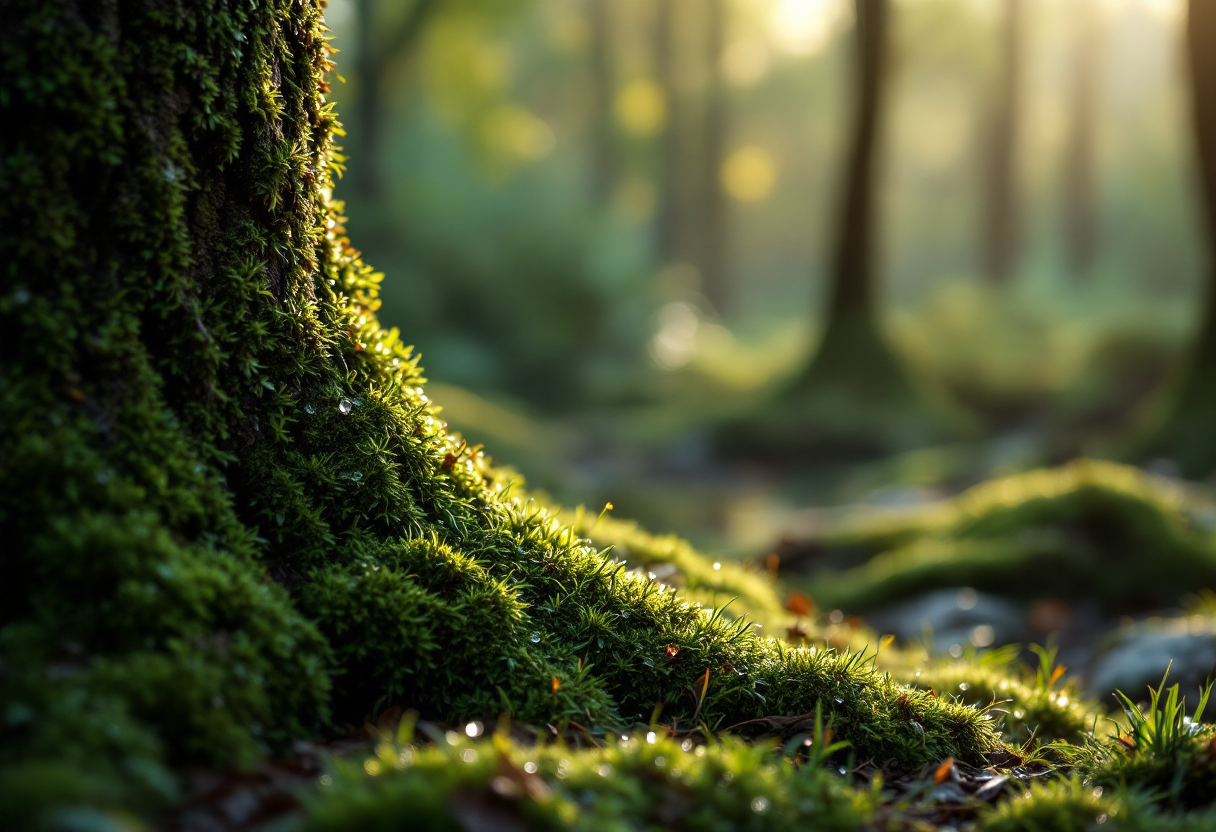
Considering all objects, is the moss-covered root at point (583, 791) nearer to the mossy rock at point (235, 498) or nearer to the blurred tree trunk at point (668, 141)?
the mossy rock at point (235, 498)

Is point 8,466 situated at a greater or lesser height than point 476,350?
lesser

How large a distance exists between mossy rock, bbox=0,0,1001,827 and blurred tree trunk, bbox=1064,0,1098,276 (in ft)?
111

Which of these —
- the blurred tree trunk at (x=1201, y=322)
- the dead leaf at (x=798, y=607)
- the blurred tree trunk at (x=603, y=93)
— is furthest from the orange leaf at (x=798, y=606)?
the blurred tree trunk at (x=603, y=93)

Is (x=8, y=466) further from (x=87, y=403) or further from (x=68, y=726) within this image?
(x=68, y=726)

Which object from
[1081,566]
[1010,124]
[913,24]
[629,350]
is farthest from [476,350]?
[913,24]

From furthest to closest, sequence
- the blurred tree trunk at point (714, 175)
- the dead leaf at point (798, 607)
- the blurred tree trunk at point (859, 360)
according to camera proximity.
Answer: the blurred tree trunk at point (714, 175)
the blurred tree trunk at point (859, 360)
the dead leaf at point (798, 607)

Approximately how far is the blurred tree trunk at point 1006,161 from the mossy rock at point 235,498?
2567cm

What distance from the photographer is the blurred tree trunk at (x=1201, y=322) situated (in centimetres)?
972

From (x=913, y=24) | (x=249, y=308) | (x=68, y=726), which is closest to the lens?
(x=68, y=726)

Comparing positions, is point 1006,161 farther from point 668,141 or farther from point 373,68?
point 373,68

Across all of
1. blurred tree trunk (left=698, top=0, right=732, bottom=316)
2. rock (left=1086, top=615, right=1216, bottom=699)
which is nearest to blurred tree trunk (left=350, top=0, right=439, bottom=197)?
blurred tree trunk (left=698, top=0, right=732, bottom=316)

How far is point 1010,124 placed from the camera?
26484mm

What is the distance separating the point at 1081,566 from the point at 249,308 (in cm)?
552

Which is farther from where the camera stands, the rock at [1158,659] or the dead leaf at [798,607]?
the dead leaf at [798,607]
